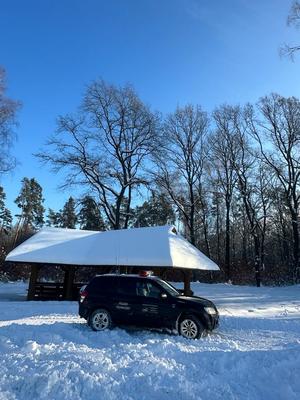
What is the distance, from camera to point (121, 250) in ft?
76.4

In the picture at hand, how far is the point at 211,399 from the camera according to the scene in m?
6.27

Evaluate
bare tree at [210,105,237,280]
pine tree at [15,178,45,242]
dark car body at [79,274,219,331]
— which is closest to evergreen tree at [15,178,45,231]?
pine tree at [15,178,45,242]

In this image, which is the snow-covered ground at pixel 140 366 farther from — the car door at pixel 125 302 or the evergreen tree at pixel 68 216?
the evergreen tree at pixel 68 216

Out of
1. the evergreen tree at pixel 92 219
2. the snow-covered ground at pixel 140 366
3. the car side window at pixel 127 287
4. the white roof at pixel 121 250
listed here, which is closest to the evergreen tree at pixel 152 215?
the evergreen tree at pixel 92 219

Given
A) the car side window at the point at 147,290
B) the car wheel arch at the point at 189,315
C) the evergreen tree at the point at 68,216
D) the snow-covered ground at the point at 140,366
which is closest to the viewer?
the snow-covered ground at the point at 140,366

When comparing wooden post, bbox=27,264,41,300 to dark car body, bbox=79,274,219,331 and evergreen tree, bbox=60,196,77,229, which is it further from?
evergreen tree, bbox=60,196,77,229

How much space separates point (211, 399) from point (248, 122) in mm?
39089

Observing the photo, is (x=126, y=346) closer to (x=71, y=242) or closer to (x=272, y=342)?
(x=272, y=342)

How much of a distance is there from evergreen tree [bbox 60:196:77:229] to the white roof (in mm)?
45792

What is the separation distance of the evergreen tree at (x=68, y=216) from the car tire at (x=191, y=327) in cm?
6028

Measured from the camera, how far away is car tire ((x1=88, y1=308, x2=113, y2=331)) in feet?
42.7

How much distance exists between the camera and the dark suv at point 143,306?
12.5 meters

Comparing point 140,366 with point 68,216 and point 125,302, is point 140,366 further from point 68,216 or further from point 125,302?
point 68,216

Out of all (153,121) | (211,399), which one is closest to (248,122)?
(153,121)
